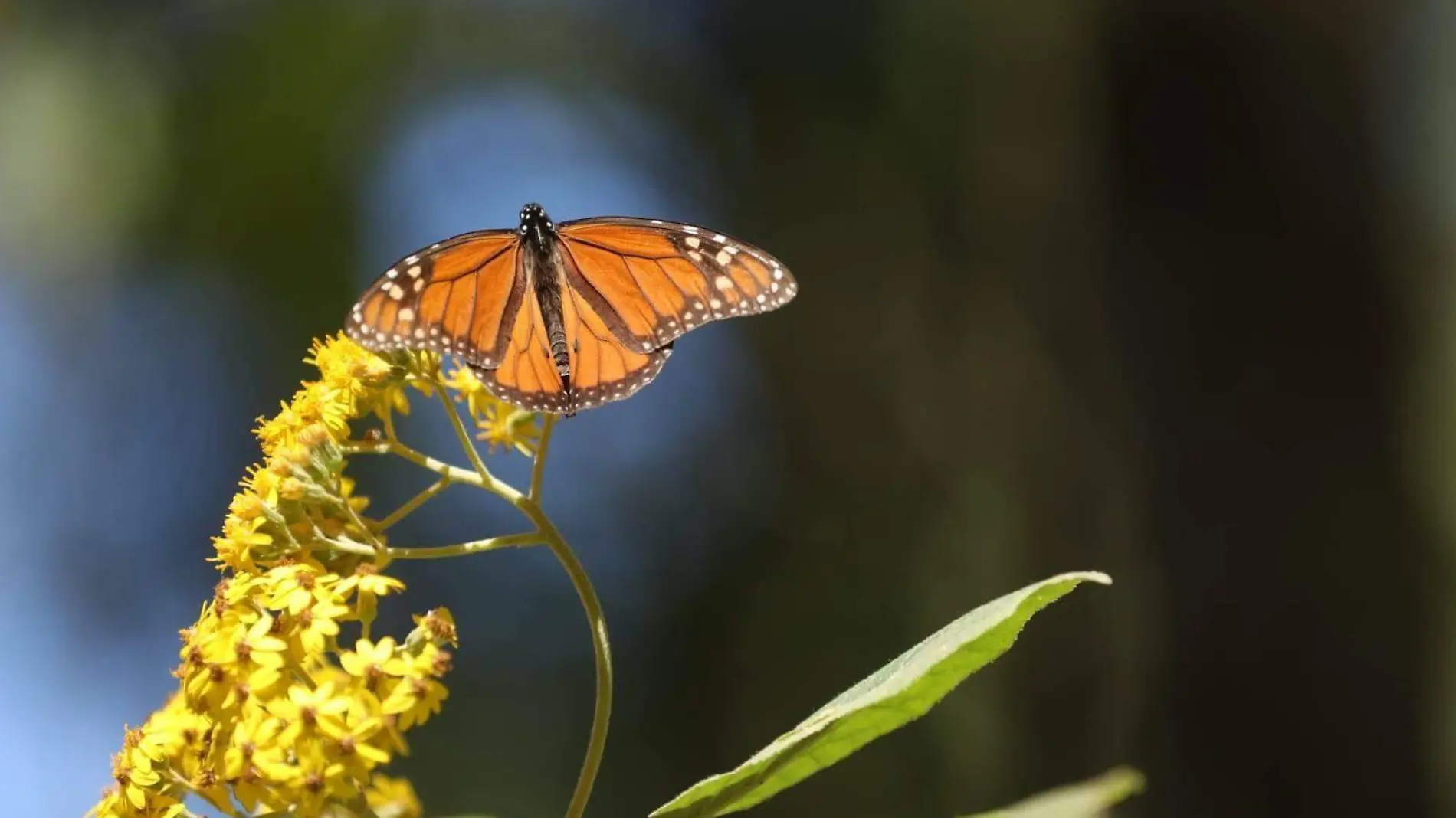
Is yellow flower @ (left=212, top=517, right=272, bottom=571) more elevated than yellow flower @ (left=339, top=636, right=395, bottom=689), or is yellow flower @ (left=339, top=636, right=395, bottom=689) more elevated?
yellow flower @ (left=212, top=517, right=272, bottom=571)

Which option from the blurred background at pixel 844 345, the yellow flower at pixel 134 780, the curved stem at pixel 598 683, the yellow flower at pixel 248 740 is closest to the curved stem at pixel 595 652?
the curved stem at pixel 598 683

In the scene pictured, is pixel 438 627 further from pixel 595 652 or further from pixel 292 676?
pixel 595 652

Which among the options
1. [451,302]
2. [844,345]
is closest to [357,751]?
[451,302]

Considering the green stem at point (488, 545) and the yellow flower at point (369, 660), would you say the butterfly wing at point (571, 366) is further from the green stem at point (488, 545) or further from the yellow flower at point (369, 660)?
the yellow flower at point (369, 660)

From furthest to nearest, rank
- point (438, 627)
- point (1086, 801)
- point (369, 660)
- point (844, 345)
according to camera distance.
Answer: point (844, 345) < point (438, 627) < point (369, 660) < point (1086, 801)

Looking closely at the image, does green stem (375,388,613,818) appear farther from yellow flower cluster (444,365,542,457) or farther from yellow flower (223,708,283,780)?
yellow flower (223,708,283,780)

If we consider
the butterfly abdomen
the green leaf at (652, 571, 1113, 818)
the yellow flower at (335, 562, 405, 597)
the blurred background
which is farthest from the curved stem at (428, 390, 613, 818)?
the blurred background
